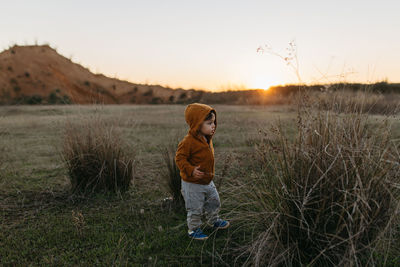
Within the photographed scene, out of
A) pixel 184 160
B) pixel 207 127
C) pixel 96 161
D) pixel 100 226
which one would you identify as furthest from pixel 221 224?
pixel 96 161

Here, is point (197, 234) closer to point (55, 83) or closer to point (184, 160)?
point (184, 160)

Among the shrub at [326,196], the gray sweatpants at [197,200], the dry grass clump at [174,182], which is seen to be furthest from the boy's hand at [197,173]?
the dry grass clump at [174,182]

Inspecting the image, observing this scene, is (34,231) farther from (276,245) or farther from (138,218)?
(276,245)

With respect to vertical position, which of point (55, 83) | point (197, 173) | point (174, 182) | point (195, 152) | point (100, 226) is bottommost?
point (100, 226)

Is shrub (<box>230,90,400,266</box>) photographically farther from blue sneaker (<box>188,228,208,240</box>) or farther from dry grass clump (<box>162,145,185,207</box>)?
dry grass clump (<box>162,145,185,207</box>)

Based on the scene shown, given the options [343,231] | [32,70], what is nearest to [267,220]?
[343,231]

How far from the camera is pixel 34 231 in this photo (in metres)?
3.14

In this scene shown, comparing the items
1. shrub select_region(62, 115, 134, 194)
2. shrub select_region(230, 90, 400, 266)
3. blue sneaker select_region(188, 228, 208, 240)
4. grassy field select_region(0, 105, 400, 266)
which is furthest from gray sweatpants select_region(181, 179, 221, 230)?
shrub select_region(62, 115, 134, 194)

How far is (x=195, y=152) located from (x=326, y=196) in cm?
125

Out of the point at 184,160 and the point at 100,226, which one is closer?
the point at 184,160

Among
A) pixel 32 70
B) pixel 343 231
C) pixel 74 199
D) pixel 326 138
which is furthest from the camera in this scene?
pixel 32 70

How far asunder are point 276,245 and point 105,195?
8.07 ft

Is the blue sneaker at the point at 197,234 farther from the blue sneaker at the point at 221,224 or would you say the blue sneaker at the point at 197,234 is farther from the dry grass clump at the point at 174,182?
the dry grass clump at the point at 174,182

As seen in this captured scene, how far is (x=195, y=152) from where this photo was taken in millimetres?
3016
